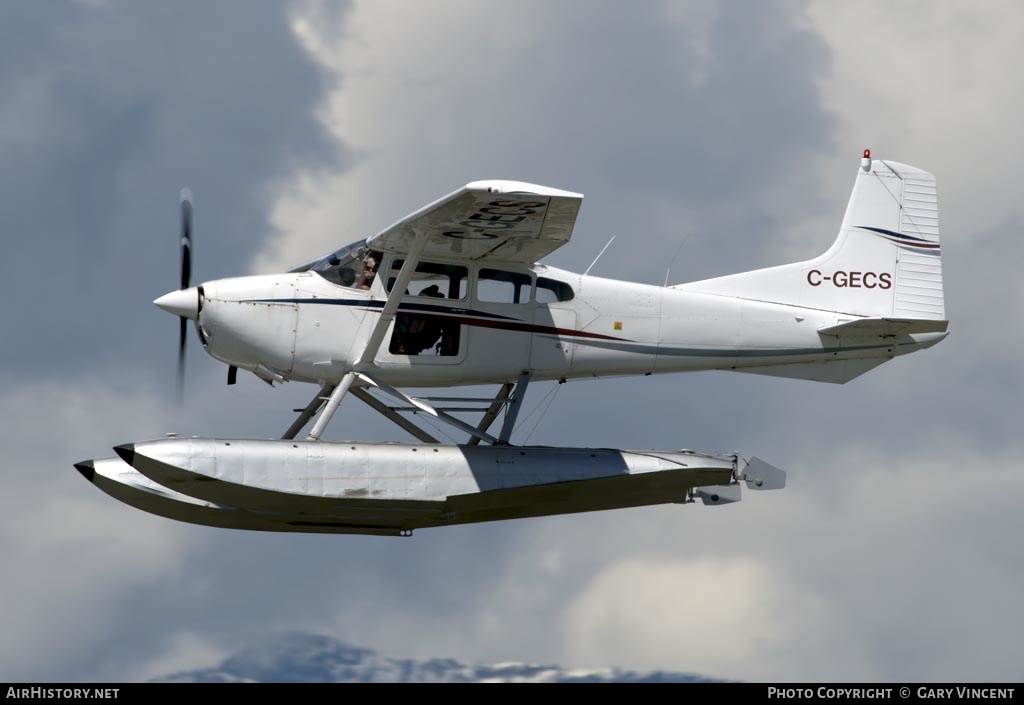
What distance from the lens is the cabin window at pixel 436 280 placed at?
820 inches

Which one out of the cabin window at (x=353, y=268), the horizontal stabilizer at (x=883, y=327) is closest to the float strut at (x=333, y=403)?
the cabin window at (x=353, y=268)

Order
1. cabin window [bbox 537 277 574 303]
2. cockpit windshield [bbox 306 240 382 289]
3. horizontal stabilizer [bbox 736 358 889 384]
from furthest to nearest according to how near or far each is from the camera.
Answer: horizontal stabilizer [bbox 736 358 889 384] < cabin window [bbox 537 277 574 303] < cockpit windshield [bbox 306 240 382 289]

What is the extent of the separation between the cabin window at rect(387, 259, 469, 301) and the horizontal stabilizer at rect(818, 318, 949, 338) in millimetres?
4740

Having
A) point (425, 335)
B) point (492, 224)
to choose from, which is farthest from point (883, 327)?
point (425, 335)

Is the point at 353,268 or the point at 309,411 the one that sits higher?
the point at 353,268

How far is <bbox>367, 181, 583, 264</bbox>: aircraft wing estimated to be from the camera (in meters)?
18.7

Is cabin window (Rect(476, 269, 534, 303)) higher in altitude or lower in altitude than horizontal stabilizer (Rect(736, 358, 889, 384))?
higher

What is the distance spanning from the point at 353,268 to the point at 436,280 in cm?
101

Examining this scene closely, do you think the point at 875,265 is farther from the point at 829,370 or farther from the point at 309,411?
the point at 309,411

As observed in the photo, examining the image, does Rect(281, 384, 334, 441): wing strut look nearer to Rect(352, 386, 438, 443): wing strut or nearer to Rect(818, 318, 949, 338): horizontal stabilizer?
Rect(352, 386, 438, 443): wing strut

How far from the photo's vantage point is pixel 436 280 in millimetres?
20891

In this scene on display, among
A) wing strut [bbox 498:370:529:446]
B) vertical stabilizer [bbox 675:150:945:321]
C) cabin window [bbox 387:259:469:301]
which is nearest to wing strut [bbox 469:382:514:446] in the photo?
wing strut [bbox 498:370:529:446]
